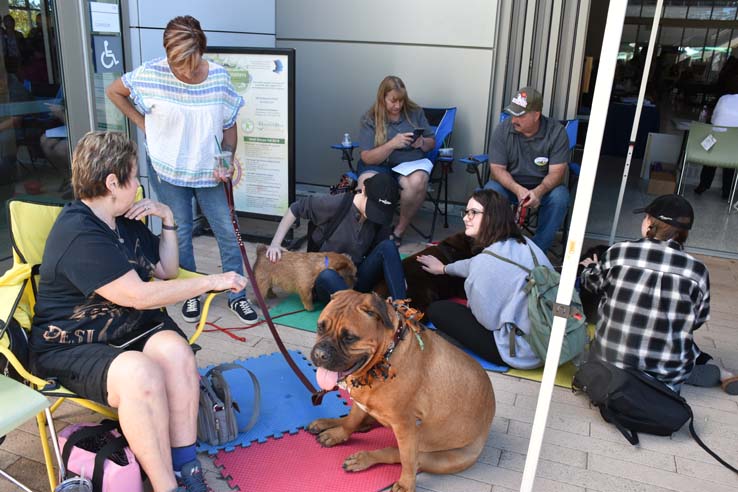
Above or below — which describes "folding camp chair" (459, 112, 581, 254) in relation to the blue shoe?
above

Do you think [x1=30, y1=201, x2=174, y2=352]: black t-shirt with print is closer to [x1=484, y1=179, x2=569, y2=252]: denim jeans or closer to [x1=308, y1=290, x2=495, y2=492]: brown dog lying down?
[x1=308, y1=290, x2=495, y2=492]: brown dog lying down

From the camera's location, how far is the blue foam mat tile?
2764 millimetres

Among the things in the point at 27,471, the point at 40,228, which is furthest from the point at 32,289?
the point at 27,471

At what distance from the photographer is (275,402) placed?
302cm

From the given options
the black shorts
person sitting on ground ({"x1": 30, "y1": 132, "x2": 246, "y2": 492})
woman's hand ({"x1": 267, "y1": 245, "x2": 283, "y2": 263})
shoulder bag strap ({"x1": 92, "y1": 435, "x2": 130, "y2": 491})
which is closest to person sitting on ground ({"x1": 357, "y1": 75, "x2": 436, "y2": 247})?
woman's hand ({"x1": 267, "y1": 245, "x2": 283, "y2": 263})

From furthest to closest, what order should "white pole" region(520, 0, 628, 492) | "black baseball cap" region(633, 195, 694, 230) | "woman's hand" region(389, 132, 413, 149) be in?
"woman's hand" region(389, 132, 413, 149), "black baseball cap" region(633, 195, 694, 230), "white pole" region(520, 0, 628, 492)

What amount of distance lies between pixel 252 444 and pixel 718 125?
7.30 m

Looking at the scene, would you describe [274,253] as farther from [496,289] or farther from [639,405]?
[639,405]

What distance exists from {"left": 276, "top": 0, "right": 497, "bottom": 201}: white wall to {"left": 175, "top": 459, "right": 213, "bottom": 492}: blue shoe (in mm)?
4710

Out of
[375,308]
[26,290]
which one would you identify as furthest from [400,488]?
[26,290]

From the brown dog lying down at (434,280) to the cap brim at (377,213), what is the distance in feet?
1.44

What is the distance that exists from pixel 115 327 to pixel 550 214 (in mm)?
3658

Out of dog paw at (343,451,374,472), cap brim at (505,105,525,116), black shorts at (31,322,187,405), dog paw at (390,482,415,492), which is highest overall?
cap brim at (505,105,525,116)

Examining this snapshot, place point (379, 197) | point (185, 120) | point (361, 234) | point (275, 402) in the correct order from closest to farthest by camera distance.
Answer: point (275, 402) < point (185, 120) < point (379, 197) < point (361, 234)
